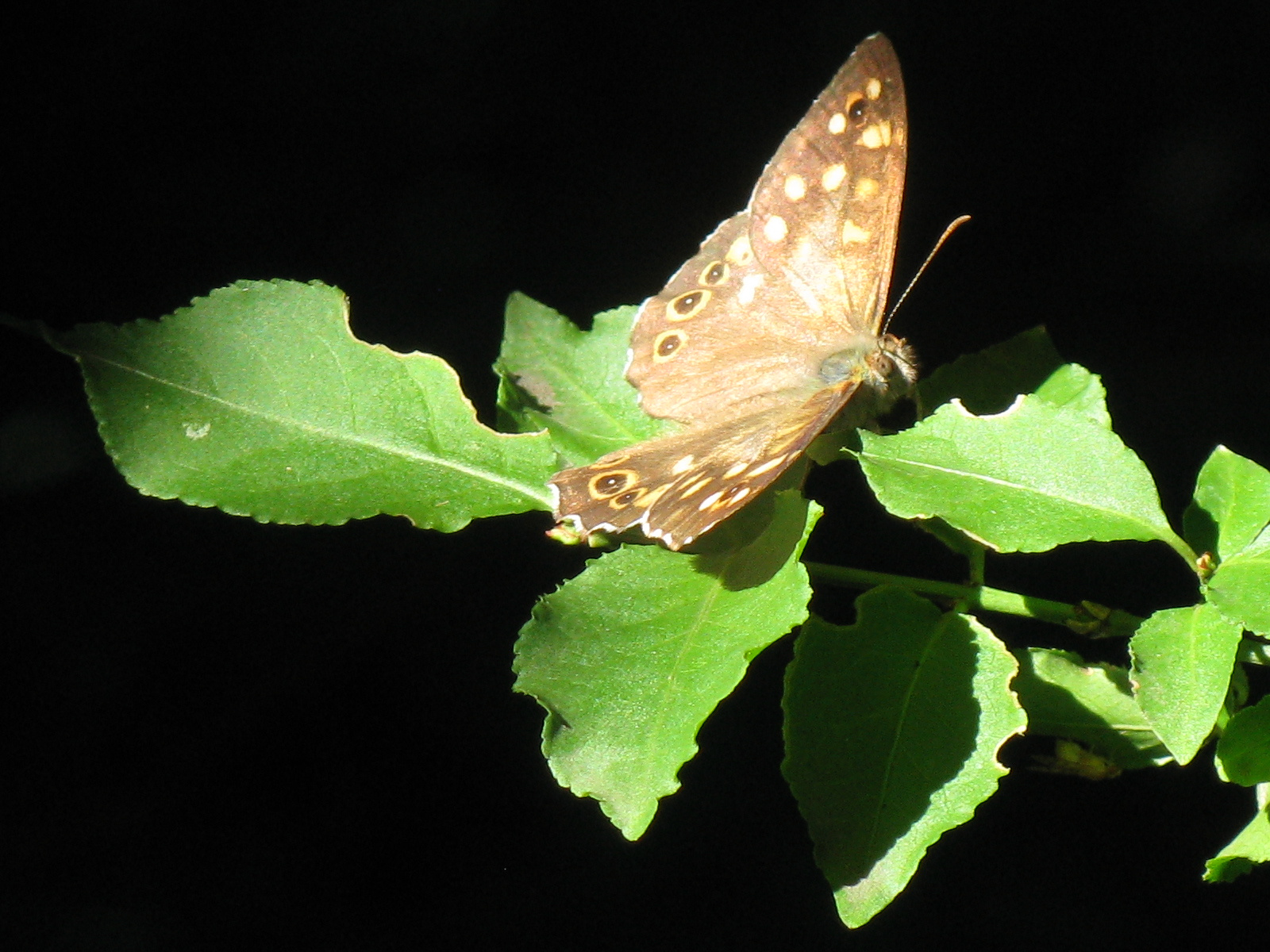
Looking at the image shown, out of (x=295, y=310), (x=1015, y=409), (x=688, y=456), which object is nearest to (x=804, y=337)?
(x=688, y=456)

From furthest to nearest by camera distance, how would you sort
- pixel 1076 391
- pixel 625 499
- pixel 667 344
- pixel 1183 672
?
1. pixel 667 344
2. pixel 1076 391
3. pixel 625 499
4. pixel 1183 672

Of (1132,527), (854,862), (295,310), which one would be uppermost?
(295,310)

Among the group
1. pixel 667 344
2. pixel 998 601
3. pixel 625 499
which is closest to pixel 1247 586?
pixel 998 601

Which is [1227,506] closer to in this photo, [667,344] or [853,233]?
[853,233]

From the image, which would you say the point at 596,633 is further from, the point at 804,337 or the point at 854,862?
the point at 804,337

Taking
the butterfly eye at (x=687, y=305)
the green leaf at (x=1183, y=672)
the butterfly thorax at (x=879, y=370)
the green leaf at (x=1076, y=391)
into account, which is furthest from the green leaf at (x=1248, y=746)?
the butterfly eye at (x=687, y=305)

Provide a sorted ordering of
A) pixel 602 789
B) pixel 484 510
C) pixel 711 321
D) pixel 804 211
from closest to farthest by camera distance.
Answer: pixel 602 789, pixel 484 510, pixel 804 211, pixel 711 321
